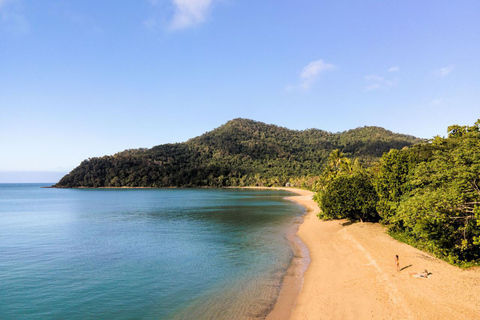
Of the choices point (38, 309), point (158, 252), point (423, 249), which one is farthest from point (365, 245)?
point (38, 309)

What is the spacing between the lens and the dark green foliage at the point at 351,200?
33.5m

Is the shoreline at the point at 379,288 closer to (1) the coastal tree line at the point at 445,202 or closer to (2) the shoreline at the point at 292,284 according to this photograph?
(2) the shoreline at the point at 292,284

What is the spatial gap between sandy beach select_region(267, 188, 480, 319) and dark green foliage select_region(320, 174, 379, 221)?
9.76 metres

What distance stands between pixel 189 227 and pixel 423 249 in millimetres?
30879

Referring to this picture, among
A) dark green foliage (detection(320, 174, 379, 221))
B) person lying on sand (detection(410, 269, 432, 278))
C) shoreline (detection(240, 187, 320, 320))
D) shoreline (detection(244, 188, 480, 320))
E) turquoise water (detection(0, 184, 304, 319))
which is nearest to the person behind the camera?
shoreline (detection(244, 188, 480, 320))

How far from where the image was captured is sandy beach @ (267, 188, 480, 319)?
1308cm

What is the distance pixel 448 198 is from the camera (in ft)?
55.7

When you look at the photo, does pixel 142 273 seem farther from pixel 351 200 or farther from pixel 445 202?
pixel 351 200

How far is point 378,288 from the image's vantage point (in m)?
15.7

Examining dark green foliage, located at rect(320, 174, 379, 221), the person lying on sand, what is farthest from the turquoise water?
the person lying on sand

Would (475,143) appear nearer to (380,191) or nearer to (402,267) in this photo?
(402,267)

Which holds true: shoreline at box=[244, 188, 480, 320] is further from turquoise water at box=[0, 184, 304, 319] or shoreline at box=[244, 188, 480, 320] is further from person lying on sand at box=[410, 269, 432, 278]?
turquoise water at box=[0, 184, 304, 319]

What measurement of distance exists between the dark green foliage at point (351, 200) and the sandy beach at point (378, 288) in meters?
9.76

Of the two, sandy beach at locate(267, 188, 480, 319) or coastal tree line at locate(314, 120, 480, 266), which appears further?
coastal tree line at locate(314, 120, 480, 266)
